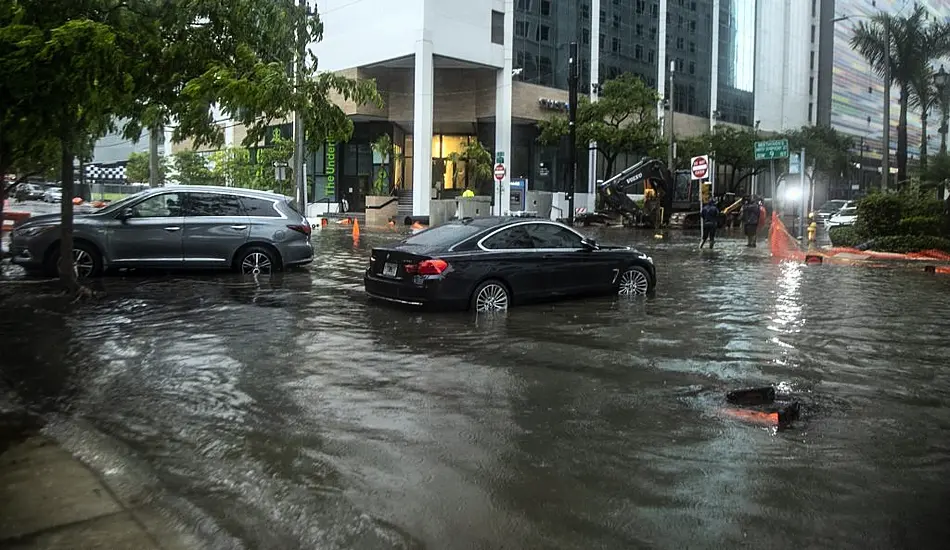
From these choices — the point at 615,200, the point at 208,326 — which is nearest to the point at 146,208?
the point at 208,326

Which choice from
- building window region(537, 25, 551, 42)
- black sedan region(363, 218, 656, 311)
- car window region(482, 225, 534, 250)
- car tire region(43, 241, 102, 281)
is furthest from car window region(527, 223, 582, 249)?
building window region(537, 25, 551, 42)

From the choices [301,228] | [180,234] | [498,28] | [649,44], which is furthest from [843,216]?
[180,234]

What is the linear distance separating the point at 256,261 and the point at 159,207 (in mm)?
1949

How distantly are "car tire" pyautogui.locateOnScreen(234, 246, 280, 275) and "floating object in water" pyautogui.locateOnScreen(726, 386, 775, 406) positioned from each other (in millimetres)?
10550

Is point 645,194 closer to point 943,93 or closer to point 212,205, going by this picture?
point 943,93

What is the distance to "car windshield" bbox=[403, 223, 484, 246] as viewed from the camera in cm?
1155

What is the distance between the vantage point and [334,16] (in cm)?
5184

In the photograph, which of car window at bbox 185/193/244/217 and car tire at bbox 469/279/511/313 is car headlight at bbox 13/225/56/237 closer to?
car window at bbox 185/193/244/217

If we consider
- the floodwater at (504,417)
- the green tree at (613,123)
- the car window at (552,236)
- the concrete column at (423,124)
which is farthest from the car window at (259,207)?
the green tree at (613,123)

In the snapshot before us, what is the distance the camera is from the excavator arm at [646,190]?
39031mm

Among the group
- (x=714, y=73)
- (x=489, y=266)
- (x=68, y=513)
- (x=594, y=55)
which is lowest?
(x=68, y=513)

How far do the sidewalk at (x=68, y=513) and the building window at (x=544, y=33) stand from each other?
51096mm

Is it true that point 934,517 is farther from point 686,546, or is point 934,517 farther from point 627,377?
point 627,377

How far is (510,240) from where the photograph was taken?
1187 cm
